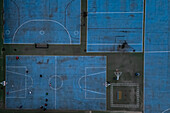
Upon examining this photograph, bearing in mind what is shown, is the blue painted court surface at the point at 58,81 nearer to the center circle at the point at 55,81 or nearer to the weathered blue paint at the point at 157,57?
the center circle at the point at 55,81

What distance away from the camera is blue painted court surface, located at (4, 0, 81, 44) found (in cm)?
1169

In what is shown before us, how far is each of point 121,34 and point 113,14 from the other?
6.09 ft

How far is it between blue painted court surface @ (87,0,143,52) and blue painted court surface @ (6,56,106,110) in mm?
1420

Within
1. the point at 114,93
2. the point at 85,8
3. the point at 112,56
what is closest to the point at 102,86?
the point at 114,93

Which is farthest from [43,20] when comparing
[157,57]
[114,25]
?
[157,57]

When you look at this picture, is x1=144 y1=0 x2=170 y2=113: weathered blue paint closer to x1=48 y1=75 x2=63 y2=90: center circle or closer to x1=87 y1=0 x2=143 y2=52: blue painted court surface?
x1=87 y1=0 x2=143 y2=52: blue painted court surface

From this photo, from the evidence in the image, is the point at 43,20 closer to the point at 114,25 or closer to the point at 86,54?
the point at 86,54

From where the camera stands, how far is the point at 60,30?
11.8 metres

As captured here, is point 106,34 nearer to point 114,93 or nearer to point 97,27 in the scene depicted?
point 97,27

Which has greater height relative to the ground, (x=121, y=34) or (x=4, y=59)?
(x=121, y=34)

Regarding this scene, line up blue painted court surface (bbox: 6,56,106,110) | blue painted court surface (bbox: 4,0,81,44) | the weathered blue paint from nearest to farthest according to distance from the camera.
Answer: the weathered blue paint → blue painted court surface (bbox: 4,0,81,44) → blue painted court surface (bbox: 6,56,106,110)

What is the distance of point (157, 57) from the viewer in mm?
11641

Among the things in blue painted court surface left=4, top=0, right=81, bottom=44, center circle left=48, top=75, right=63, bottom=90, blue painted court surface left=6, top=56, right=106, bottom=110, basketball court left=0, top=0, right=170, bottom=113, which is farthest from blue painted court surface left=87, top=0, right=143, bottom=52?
center circle left=48, top=75, right=63, bottom=90

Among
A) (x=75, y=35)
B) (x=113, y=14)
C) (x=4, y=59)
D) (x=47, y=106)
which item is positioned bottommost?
(x=47, y=106)
